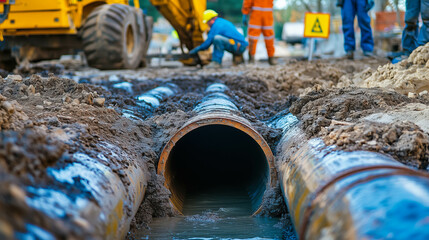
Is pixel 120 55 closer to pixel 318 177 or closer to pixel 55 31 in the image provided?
pixel 55 31

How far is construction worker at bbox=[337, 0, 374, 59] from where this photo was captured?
8.84m

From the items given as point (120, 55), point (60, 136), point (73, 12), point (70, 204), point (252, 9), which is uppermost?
point (252, 9)

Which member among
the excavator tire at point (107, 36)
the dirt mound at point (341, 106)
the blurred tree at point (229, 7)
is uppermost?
the blurred tree at point (229, 7)

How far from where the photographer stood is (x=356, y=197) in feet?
5.92

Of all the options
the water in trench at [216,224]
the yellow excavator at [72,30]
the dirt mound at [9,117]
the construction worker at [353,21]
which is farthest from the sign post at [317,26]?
the dirt mound at [9,117]

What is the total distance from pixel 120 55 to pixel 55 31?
3.93 ft

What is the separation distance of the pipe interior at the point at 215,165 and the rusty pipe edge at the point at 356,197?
1.61 m

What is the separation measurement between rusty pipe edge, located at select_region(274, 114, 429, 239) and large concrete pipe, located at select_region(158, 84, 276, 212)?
139 centimetres

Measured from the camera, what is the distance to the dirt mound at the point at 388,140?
7.88 feet

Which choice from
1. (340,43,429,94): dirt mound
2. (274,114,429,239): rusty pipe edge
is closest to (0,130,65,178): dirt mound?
(274,114,429,239): rusty pipe edge

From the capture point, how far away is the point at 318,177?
7.41 ft

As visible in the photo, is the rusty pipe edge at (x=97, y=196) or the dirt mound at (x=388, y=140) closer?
the rusty pipe edge at (x=97, y=196)

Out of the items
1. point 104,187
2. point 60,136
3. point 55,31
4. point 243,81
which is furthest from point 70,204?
point 55,31

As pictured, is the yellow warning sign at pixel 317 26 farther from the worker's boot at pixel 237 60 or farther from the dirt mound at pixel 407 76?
the dirt mound at pixel 407 76
